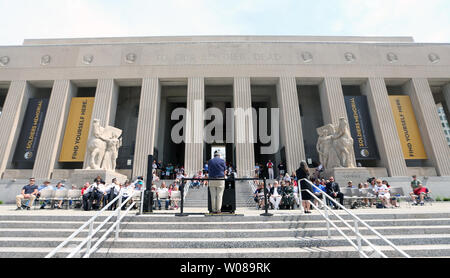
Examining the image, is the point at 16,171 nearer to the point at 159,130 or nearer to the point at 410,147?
the point at 159,130

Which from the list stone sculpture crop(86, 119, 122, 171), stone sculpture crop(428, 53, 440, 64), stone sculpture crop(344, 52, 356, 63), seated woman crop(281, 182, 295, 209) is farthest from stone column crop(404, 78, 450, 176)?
stone sculpture crop(86, 119, 122, 171)

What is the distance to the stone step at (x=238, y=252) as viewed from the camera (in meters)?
4.14

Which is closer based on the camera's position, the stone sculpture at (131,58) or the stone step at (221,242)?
the stone step at (221,242)

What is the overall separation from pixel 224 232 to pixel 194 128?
548 inches

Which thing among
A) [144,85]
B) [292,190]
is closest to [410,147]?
[292,190]

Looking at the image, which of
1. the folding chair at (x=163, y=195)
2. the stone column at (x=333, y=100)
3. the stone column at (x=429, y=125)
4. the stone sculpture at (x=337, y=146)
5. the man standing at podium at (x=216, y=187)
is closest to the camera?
the man standing at podium at (x=216, y=187)

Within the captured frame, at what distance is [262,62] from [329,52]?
586 cm

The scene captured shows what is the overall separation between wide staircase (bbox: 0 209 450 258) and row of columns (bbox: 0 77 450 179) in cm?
1145

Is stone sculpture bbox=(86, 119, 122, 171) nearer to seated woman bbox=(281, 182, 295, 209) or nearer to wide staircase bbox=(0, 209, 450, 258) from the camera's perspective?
wide staircase bbox=(0, 209, 450, 258)

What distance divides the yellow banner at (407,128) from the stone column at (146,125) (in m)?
→ 19.1

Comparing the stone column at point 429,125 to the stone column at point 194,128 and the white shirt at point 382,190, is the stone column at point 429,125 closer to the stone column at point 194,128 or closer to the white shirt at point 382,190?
the white shirt at point 382,190

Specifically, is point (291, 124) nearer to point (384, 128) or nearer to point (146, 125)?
point (384, 128)

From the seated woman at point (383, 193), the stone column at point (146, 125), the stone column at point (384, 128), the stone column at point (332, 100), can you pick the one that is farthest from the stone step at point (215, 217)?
the stone column at point (332, 100)
